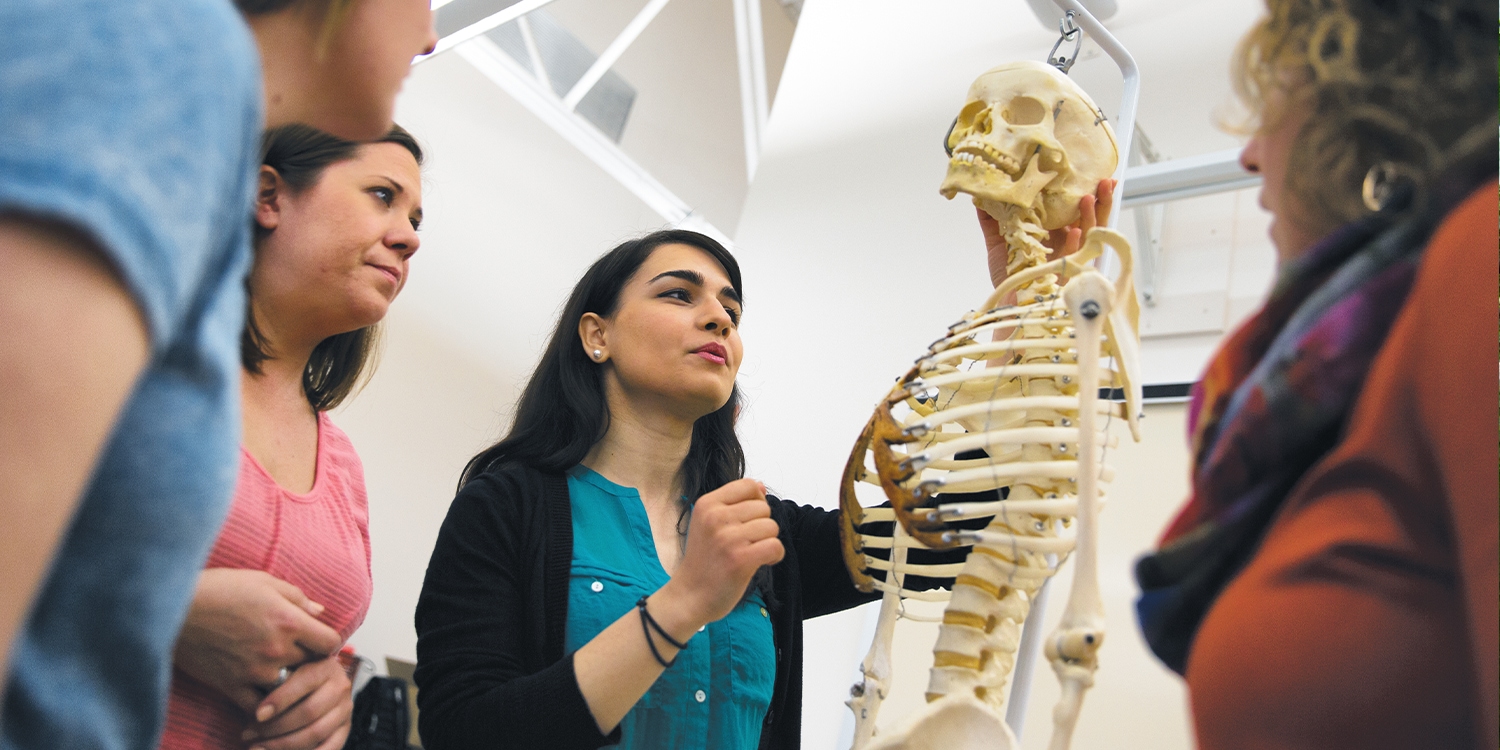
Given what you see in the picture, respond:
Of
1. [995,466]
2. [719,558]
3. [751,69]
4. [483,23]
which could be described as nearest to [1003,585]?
[995,466]

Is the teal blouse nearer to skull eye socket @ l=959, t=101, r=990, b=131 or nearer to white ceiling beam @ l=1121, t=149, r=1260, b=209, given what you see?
skull eye socket @ l=959, t=101, r=990, b=131

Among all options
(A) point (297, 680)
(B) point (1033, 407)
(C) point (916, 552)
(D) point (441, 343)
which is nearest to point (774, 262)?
(D) point (441, 343)

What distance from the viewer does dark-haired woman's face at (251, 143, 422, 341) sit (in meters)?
1.33

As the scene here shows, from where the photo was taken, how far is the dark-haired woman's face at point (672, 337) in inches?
58.2

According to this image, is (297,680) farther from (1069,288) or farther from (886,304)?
(886,304)

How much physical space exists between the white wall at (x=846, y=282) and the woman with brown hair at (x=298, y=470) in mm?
1158

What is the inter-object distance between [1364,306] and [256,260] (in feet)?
4.02

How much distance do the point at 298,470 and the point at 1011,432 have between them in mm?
821

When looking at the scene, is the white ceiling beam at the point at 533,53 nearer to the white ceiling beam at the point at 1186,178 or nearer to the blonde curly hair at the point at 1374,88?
the white ceiling beam at the point at 1186,178

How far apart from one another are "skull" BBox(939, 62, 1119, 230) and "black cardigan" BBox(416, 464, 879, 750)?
21.9 inches

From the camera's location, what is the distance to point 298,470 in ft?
4.22

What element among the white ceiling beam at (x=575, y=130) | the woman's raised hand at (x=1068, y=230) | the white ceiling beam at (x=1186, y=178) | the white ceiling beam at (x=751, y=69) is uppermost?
the white ceiling beam at (x=751, y=69)

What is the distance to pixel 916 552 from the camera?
1.46 metres

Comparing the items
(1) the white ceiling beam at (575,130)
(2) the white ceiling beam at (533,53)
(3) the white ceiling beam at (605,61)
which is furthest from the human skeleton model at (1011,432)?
(3) the white ceiling beam at (605,61)
